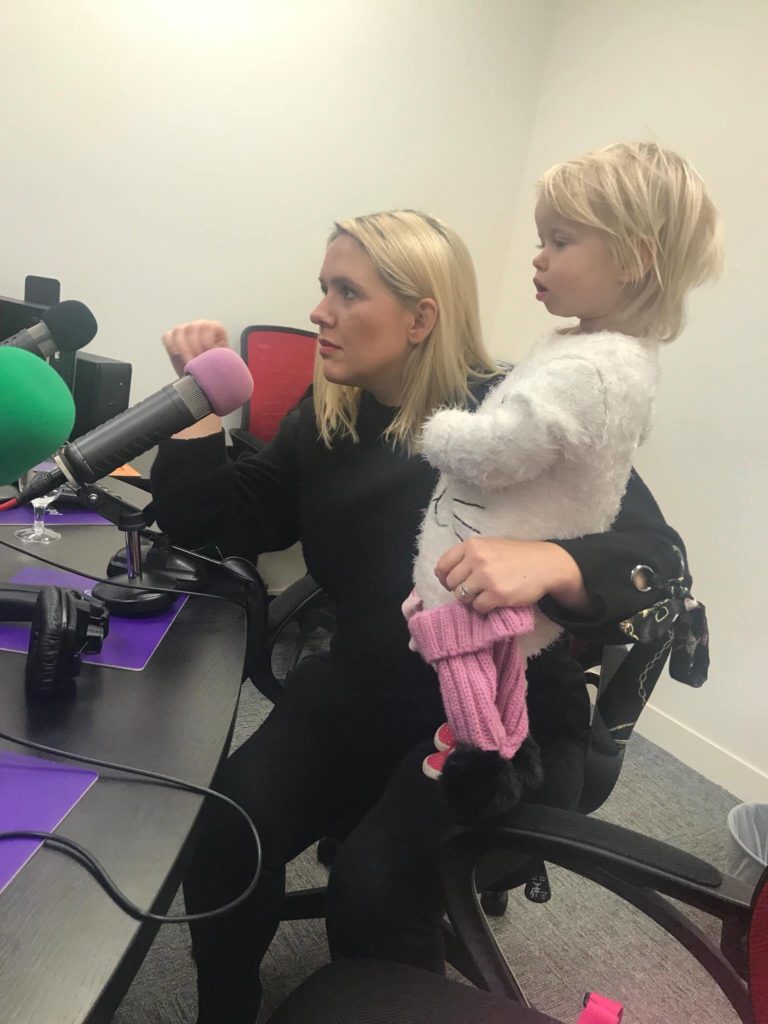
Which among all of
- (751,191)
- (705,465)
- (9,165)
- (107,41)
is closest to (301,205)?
(107,41)

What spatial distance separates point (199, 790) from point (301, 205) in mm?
2335

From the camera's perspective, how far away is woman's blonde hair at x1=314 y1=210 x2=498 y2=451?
1104 mm

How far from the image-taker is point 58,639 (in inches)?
28.6

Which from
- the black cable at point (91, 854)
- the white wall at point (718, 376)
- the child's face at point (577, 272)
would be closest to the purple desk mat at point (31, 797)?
the black cable at point (91, 854)

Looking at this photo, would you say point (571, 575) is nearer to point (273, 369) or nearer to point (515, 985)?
point (515, 985)

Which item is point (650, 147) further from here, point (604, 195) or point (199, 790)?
point (199, 790)

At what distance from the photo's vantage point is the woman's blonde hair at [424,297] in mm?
1104

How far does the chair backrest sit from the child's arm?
1.76m

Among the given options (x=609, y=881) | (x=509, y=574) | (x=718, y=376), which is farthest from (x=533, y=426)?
(x=718, y=376)

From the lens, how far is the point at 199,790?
25.2 inches

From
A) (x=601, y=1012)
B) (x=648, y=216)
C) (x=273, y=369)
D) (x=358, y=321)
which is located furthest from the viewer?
(x=273, y=369)

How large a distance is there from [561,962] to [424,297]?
4.76 ft

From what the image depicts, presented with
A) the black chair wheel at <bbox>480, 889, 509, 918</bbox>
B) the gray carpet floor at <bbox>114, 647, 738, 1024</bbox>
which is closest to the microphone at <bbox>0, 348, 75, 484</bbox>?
the gray carpet floor at <bbox>114, 647, 738, 1024</bbox>

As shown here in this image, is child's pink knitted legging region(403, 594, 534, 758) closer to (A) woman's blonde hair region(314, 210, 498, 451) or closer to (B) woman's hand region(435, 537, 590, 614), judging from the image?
(B) woman's hand region(435, 537, 590, 614)
